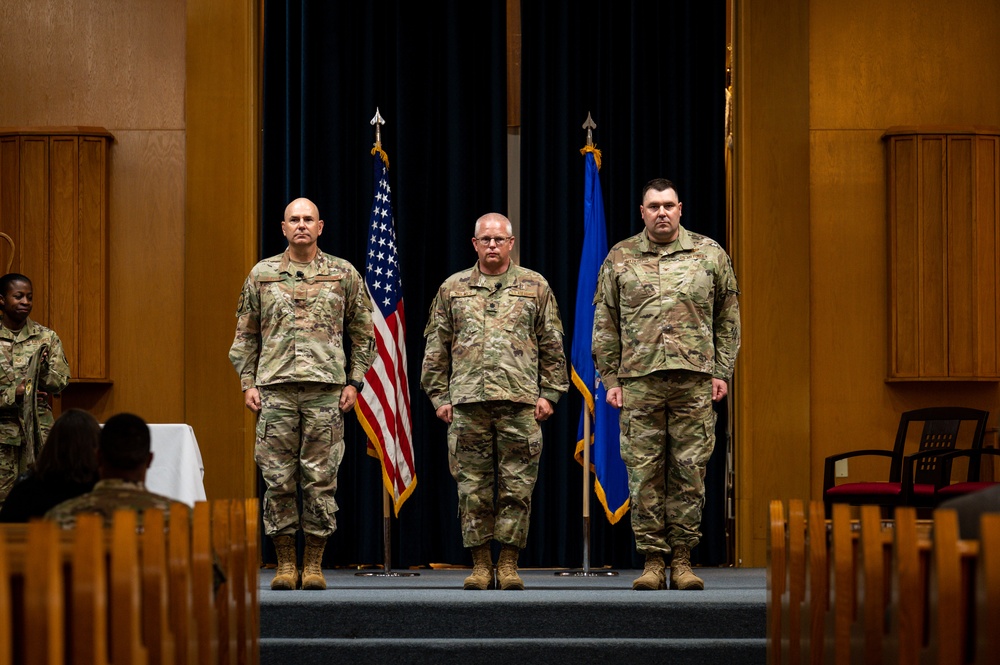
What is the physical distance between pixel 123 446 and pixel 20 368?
3.45 metres

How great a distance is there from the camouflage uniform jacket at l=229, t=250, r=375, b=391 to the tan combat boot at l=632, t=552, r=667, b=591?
4.80 feet

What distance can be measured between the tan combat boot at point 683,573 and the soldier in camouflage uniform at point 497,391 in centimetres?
63

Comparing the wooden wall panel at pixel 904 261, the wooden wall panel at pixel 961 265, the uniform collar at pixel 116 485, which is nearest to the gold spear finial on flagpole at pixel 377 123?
the wooden wall panel at pixel 904 261

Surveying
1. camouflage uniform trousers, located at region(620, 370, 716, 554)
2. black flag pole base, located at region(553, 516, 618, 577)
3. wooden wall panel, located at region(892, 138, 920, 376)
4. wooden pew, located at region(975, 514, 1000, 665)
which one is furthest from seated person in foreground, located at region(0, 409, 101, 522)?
wooden wall panel, located at region(892, 138, 920, 376)

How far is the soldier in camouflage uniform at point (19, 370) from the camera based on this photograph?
6078 mm

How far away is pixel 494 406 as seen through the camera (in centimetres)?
531

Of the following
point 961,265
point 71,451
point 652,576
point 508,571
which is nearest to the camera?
point 71,451

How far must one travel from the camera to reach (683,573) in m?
5.20

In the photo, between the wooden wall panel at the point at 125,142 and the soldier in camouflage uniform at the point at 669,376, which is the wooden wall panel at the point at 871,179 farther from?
the wooden wall panel at the point at 125,142

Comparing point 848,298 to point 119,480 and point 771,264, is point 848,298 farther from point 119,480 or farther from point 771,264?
point 119,480

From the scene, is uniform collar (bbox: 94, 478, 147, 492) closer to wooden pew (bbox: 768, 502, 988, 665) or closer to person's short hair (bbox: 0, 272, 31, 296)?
wooden pew (bbox: 768, 502, 988, 665)

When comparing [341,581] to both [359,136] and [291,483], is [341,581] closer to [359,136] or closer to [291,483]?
[291,483]

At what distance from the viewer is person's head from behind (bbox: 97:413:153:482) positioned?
118 inches

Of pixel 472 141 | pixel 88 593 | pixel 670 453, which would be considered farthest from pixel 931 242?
pixel 88 593
